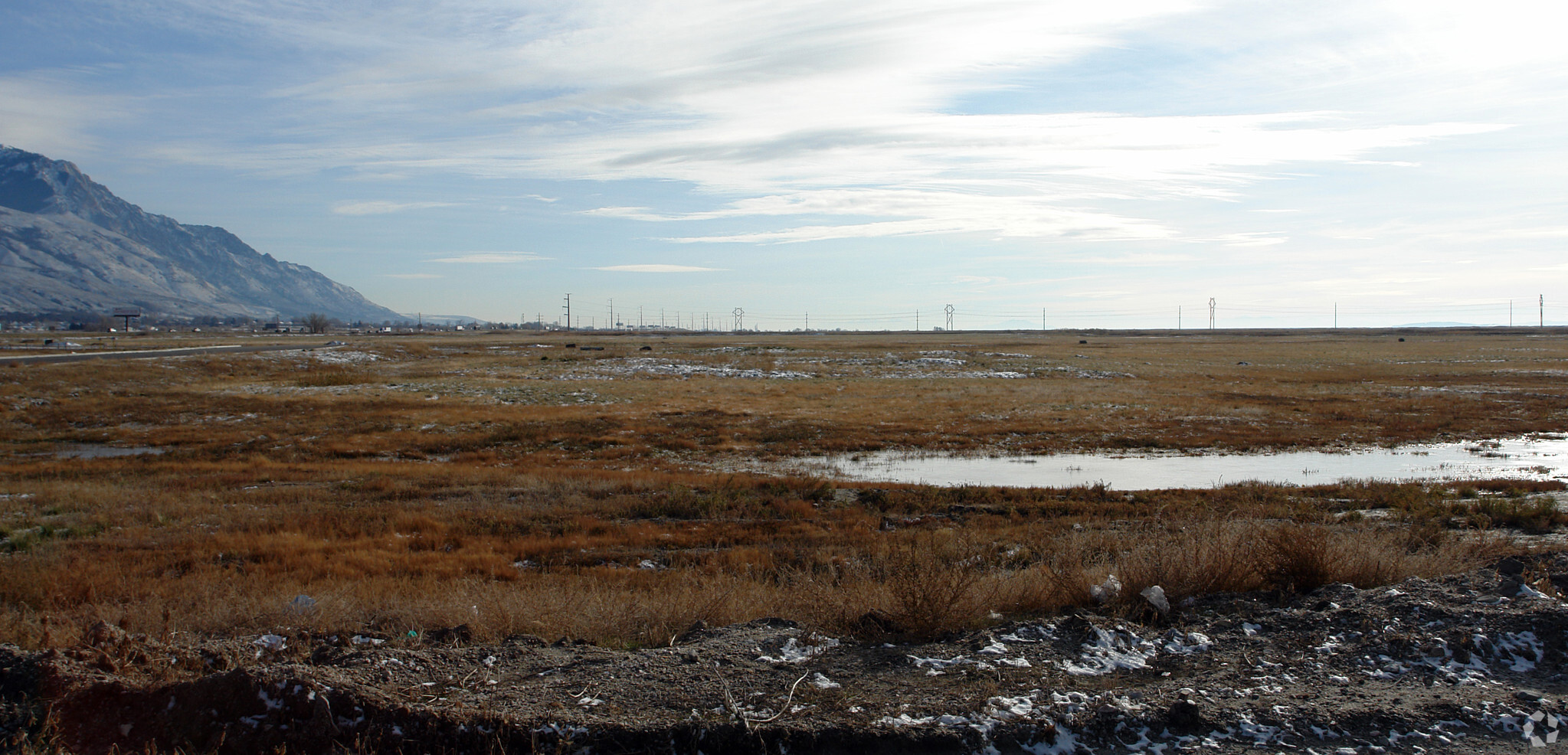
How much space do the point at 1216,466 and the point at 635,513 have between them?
58.2 feet

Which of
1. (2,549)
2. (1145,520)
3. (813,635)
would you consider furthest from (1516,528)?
(2,549)

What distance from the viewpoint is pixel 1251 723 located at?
5434mm

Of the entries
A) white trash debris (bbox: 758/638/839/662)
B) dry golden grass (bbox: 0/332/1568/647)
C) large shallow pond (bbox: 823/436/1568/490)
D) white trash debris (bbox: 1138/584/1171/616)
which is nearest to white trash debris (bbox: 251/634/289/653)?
dry golden grass (bbox: 0/332/1568/647)

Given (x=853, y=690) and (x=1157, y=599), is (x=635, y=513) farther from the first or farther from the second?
(x=1157, y=599)

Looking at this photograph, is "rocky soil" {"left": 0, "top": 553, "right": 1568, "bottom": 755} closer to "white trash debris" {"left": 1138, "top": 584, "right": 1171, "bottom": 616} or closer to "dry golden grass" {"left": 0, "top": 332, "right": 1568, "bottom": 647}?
"white trash debris" {"left": 1138, "top": 584, "right": 1171, "bottom": 616}

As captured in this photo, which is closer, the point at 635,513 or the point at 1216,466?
the point at 635,513

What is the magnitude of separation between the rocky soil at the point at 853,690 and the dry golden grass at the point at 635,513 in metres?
0.73

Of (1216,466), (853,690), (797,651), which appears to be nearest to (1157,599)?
(853,690)

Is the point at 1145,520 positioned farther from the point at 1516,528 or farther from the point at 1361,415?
the point at 1361,415

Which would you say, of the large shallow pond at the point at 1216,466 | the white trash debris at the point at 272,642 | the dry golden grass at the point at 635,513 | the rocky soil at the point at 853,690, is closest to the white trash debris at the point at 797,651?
the rocky soil at the point at 853,690

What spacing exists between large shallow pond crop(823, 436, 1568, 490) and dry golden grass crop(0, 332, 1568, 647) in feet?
6.84

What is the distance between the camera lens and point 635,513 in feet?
52.2

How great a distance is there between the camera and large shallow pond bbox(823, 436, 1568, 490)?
20484 millimetres

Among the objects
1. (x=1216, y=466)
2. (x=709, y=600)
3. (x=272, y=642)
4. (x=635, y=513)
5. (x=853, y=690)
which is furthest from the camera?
(x=1216, y=466)
